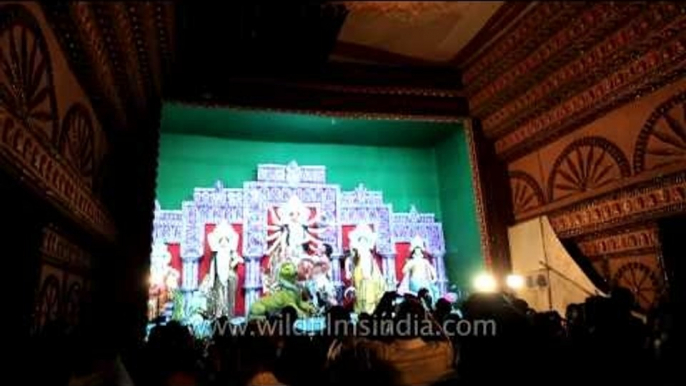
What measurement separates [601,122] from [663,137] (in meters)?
0.63

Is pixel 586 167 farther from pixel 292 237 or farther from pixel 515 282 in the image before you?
pixel 292 237

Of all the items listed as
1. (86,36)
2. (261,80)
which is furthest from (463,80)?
(86,36)

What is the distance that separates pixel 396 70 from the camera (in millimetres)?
5410

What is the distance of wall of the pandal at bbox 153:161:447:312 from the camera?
18.5 ft

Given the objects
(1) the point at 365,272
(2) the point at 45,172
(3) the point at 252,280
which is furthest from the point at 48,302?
(1) the point at 365,272

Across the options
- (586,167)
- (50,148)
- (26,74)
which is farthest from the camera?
(586,167)

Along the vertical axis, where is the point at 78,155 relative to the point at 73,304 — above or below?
above

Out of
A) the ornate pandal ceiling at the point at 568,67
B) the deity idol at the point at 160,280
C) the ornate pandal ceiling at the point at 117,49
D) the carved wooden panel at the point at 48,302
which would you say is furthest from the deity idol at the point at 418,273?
the carved wooden panel at the point at 48,302

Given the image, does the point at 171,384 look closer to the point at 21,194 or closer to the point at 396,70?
the point at 21,194

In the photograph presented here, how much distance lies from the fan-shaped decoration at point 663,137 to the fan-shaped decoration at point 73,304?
4.26 m

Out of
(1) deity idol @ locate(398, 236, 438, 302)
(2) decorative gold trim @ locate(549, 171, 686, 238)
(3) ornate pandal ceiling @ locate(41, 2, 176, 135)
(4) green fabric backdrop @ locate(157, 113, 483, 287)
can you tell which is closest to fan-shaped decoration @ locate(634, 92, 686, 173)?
(2) decorative gold trim @ locate(549, 171, 686, 238)

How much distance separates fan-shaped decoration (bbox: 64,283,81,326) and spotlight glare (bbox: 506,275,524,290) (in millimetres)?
3879

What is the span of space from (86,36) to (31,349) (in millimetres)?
1636

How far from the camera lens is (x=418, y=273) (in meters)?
5.93
